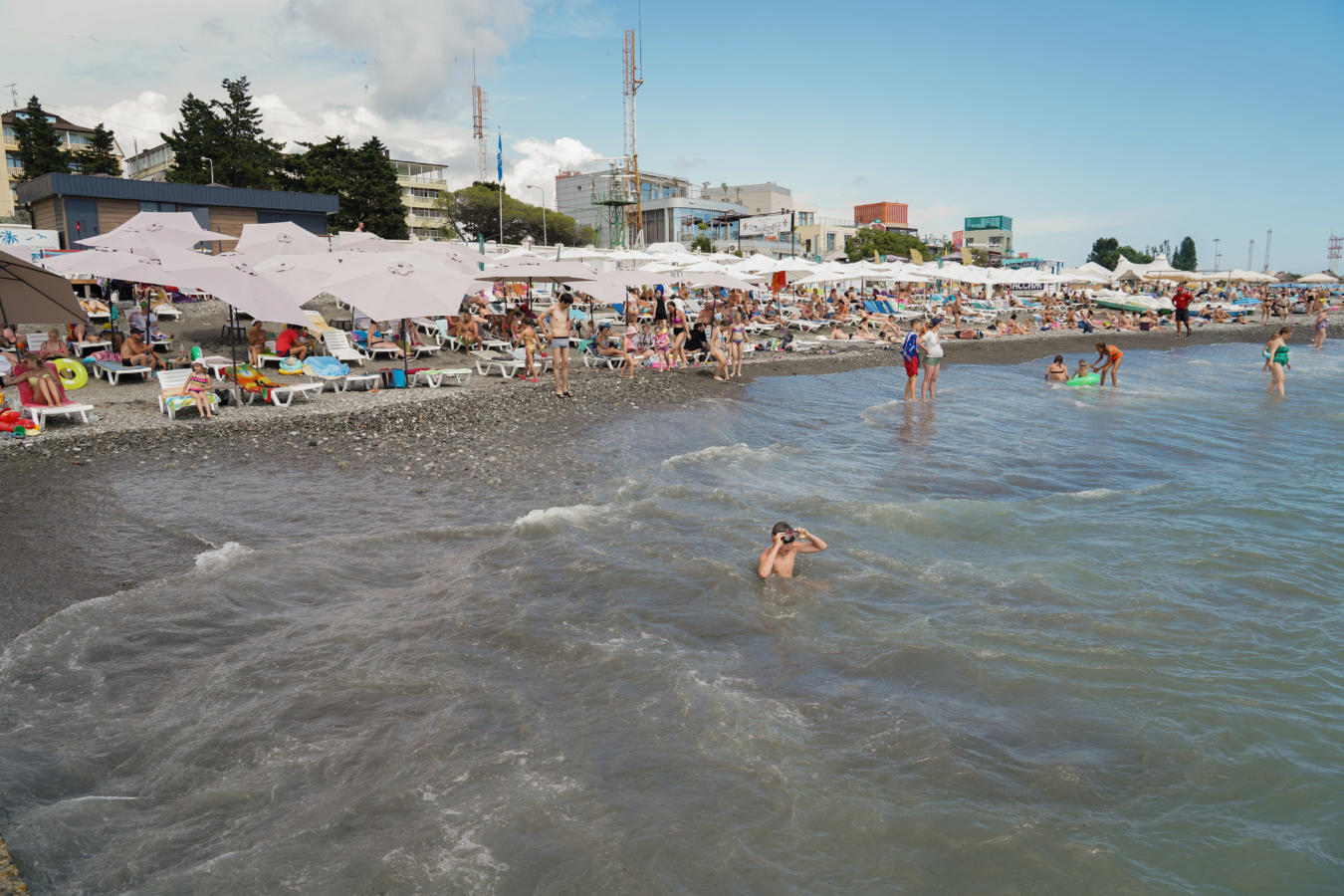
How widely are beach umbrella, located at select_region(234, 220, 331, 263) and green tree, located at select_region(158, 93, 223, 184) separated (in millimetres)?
35941

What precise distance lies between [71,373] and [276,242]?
19.5ft

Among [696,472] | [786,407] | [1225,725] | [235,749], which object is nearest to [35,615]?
[235,749]

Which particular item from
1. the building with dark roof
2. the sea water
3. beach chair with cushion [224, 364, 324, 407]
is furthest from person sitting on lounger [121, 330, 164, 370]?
the building with dark roof

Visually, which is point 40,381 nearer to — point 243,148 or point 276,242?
point 276,242

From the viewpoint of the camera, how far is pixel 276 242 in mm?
18219

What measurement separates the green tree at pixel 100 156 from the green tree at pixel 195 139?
3.38m

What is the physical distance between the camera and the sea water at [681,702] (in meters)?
3.85

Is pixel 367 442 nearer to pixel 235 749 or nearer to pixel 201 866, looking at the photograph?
pixel 235 749

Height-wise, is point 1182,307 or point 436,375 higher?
point 1182,307

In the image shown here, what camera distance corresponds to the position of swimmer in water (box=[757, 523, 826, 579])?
23.2ft

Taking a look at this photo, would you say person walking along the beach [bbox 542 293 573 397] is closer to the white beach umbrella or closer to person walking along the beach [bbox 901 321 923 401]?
the white beach umbrella

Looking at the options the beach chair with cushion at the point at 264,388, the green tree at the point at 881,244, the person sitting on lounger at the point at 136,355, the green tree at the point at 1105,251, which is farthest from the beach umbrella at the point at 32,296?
the green tree at the point at 1105,251

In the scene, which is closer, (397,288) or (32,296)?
(32,296)

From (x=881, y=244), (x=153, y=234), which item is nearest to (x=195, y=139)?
(x=153, y=234)
